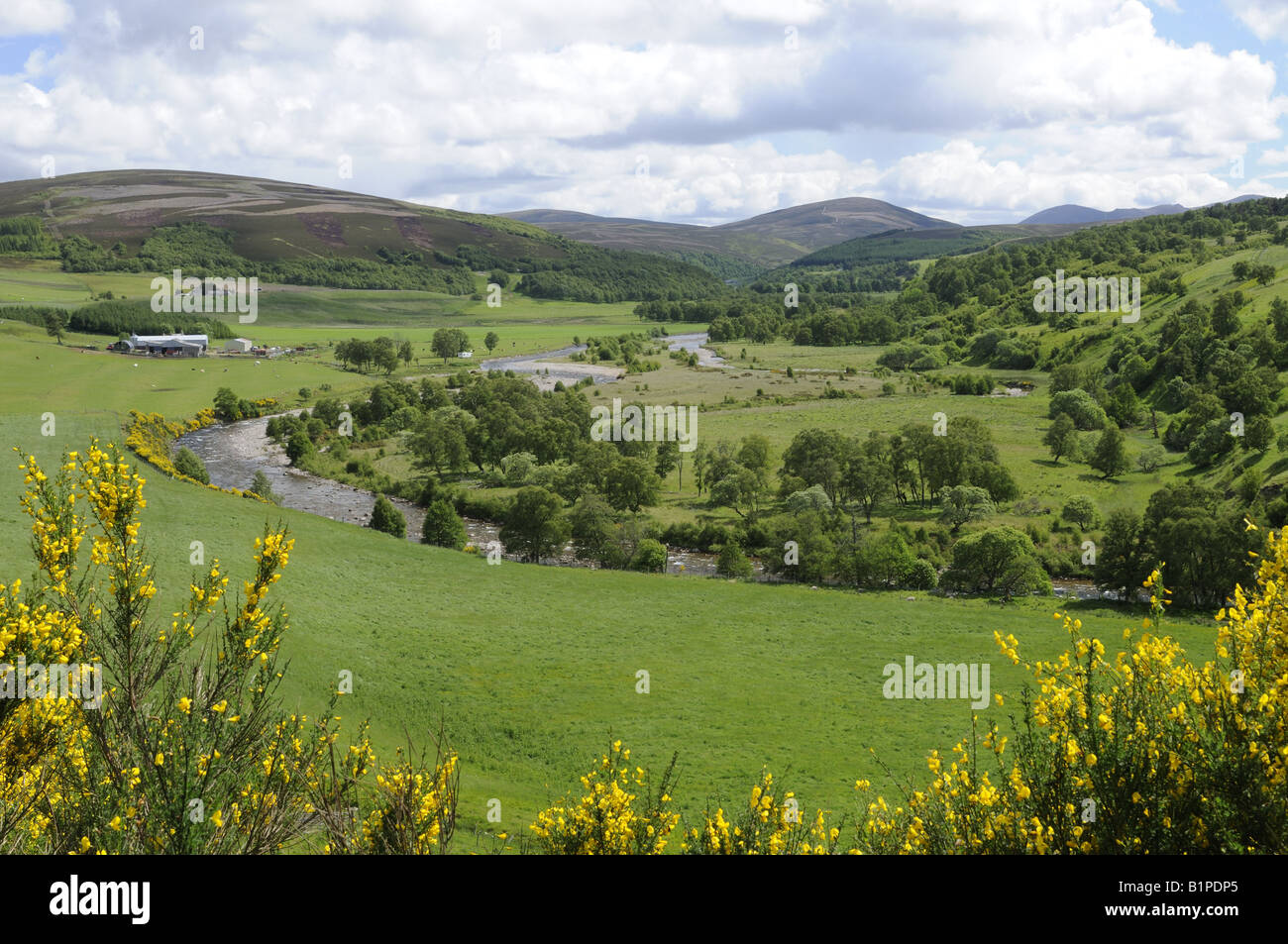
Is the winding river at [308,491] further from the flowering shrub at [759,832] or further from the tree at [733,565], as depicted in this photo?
the flowering shrub at [759,832]

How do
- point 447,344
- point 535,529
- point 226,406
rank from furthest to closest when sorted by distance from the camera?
point 447,344, point 226,406, point 535,529

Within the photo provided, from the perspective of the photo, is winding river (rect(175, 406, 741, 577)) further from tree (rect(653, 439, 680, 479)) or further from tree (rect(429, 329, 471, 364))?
tree (rect(429, 329, 471, 364))

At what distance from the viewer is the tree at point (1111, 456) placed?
81125 millimetres

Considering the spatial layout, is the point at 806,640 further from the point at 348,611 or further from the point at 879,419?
the point at 879,419

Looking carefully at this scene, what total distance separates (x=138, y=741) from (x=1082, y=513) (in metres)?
68.3

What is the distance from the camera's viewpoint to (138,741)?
8.52 m

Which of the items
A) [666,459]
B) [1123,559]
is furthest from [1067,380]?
[1123,559]

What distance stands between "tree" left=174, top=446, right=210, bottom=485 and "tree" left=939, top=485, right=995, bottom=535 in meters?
60.1

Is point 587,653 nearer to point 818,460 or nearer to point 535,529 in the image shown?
point 535,529

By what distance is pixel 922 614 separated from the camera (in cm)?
4822

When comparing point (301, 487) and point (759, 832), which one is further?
point (301, 487)

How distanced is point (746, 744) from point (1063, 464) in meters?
67.7

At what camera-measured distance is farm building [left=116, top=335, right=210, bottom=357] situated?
14062 cm
